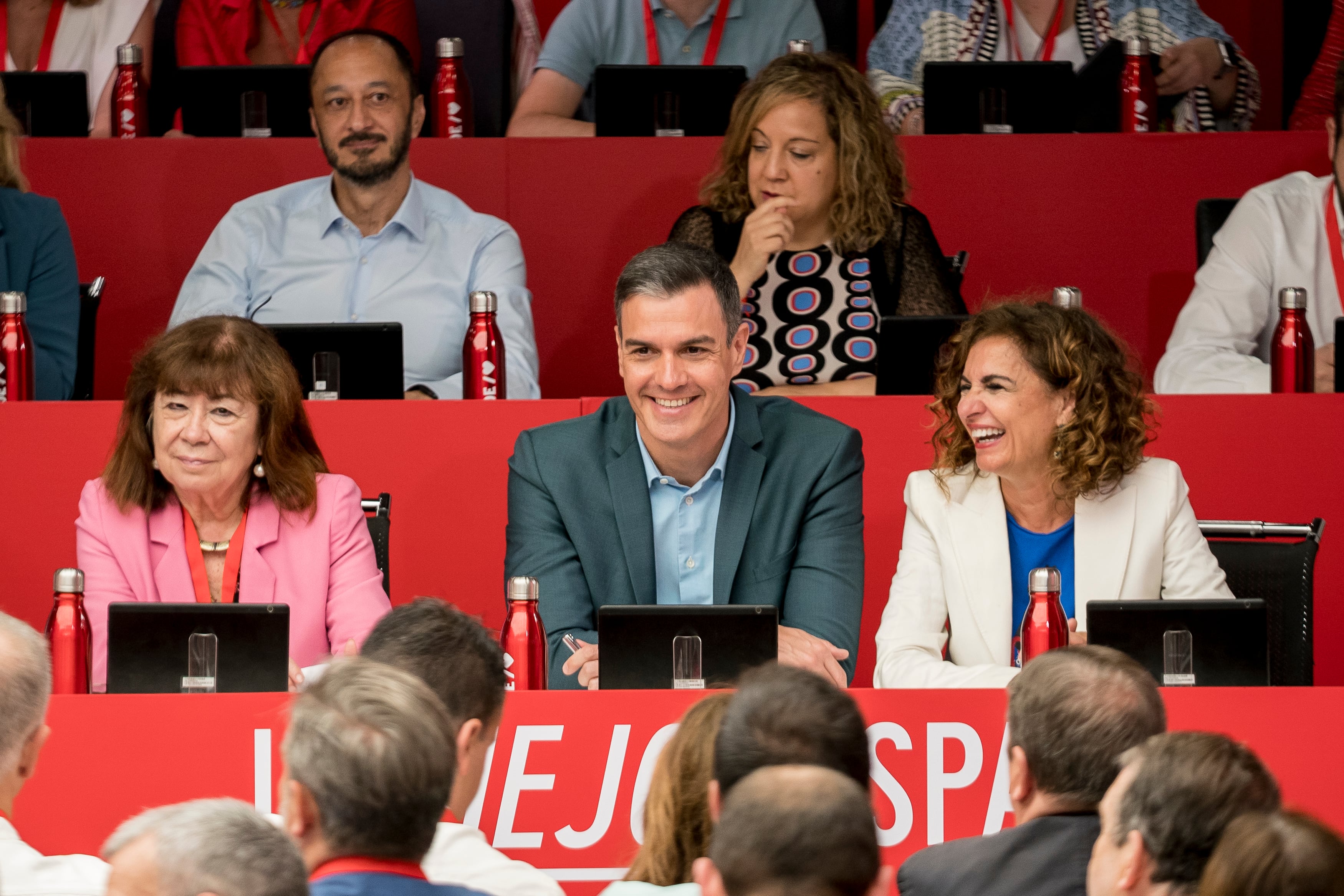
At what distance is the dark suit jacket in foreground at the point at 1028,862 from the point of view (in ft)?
6.47

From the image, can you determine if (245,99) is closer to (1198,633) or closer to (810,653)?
(810,653)

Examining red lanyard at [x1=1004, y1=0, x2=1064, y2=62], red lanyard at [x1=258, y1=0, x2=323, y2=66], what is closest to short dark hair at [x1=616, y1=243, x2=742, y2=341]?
red lanyard at [x1=1004, y1=0, x2=1064, y2=62]

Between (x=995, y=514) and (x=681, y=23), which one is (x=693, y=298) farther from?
(x=681, y=23)

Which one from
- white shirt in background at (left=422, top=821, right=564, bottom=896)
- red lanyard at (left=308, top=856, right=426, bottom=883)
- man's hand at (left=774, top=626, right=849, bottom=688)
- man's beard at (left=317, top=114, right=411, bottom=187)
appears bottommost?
white shirt in background at (left=422, top=821, right=564, bottom=896)

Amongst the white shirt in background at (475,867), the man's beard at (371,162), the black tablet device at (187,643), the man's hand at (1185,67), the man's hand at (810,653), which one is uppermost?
the man's hand at (1185,67)

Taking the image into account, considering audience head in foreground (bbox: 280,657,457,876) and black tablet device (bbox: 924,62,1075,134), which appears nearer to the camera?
audience head in foreground (bbox: 280,657,457,876)

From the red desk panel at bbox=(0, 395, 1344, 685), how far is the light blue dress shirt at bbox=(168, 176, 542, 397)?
783 millimetres

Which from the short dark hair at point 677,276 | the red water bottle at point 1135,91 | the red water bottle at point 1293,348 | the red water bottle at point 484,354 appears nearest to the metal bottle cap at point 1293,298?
the red water bottle at point 1293,348

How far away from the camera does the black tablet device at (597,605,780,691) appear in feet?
7.89

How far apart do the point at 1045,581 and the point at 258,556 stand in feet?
4.60

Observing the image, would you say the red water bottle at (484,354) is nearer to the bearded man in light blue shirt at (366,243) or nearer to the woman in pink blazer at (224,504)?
the woman in pink blazer at (224,504)

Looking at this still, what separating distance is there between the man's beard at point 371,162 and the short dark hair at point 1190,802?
9.83 ft

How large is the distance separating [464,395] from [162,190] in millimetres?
1465

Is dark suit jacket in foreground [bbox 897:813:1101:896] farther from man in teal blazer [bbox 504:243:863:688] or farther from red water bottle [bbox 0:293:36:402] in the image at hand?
red water bottle [bbox 0:293:36:402]
